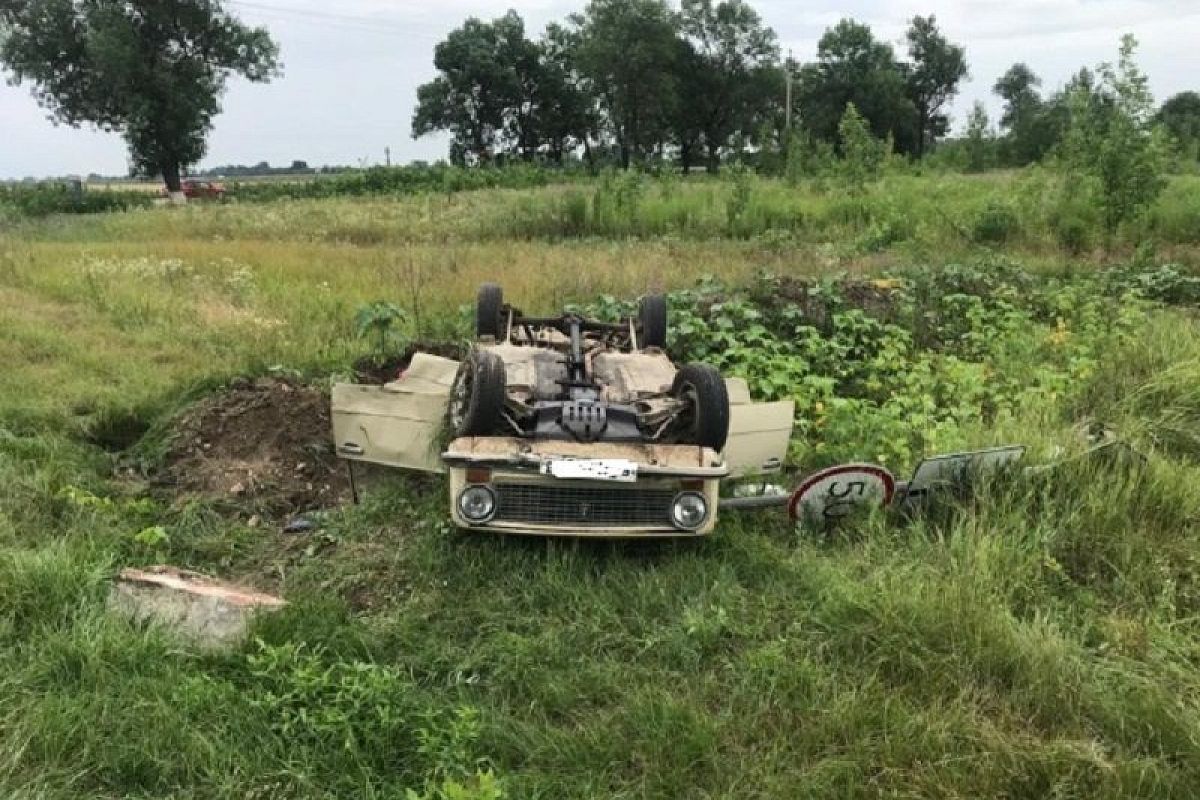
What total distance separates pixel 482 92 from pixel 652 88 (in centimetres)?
1454

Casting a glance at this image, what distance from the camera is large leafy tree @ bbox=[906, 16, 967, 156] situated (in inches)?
2899

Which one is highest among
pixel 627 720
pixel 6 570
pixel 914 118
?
pixel 914 118

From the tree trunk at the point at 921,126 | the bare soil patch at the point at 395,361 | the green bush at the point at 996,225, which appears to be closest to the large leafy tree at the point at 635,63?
the tree trunk at the point at 921,126

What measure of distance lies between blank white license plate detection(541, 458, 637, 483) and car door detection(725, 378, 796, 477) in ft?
4.34

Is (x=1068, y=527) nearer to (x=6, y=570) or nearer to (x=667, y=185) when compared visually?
(x=6, y=570)

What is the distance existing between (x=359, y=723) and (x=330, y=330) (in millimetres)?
6202

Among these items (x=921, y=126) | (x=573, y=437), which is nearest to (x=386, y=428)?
(x=573, y=437)

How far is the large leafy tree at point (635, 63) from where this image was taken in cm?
5891

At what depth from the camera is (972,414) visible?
6.39 meters

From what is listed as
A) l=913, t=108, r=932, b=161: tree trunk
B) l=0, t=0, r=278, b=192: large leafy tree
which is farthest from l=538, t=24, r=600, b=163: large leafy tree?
l=0, t=0, r=278, b=192: large leafy tree

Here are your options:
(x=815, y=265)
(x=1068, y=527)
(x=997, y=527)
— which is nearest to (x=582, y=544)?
(x=997, y=527)

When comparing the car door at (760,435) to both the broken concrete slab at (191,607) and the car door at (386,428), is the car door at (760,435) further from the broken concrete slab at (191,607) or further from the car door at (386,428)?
the broken concrete slab at (191,607)

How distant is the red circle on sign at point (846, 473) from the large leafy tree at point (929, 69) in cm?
7484

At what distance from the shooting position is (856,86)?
64.7 metres
